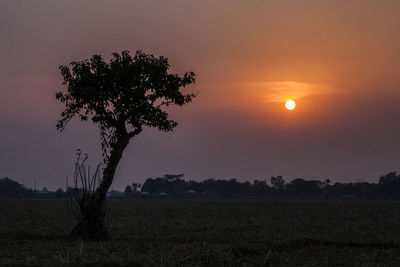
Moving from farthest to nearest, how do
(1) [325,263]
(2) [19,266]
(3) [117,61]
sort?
(3) [117,61], (1) [325,263], (2) [19,266]

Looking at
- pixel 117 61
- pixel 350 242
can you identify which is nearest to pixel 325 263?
pixel 350 242

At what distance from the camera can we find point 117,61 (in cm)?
2678

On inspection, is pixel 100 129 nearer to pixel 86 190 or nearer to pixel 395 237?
pixel 86 190

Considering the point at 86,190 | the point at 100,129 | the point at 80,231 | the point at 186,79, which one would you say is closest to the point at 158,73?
the point at 186,79

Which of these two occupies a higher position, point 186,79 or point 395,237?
point 186,79

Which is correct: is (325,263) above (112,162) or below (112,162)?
below

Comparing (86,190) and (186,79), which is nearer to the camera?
(86,190)

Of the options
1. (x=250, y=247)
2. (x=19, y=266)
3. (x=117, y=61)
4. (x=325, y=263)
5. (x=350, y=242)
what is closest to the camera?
(x=19, y=266)

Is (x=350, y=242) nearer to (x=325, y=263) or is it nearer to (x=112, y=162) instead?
(x=325, y=263)

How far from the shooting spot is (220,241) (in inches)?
1002

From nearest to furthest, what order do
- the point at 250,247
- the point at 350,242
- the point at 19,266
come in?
the point at 19,266 < the point at 250,247 < the point at 350,242

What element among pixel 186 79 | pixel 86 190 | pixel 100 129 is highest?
pixel 186 79

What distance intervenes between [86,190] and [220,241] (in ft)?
20.4

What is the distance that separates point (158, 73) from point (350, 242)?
437 inches
